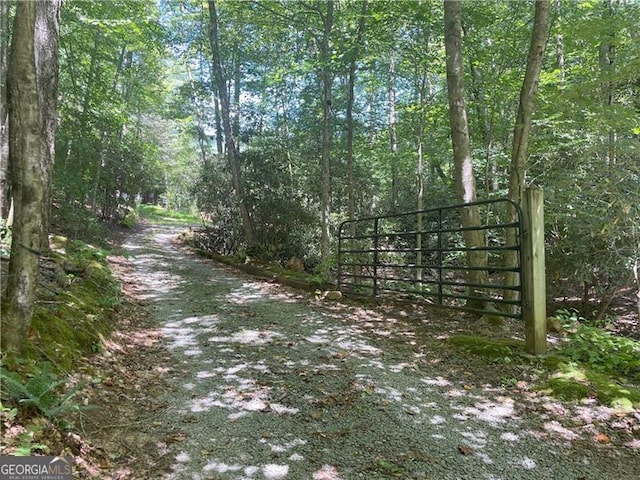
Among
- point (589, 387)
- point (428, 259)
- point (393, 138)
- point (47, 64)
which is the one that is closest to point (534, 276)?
point (589, 387)

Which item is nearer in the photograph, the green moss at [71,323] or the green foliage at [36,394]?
the green foliage at [36,394]

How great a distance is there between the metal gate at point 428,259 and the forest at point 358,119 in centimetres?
69

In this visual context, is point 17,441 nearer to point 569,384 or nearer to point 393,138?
point 569,384

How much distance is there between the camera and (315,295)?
311 inches

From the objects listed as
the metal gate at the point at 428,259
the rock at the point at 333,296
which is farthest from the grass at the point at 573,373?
the rock at the point at 333,296

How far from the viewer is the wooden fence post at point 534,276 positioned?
4.09m

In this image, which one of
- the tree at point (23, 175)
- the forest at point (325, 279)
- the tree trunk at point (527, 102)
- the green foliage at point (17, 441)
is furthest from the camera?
the tree trunk at point (527, 102)

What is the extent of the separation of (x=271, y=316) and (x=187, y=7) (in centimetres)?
1559

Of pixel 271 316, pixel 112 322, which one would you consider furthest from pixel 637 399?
pixel 112 322

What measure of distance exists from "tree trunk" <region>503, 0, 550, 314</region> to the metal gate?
0.82 feet

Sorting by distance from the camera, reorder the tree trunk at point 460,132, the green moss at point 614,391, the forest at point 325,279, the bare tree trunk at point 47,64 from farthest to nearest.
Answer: the tree trunk at point 460,132 → the bare tree trunk at point 47,64 → the green moss at point 614,391 → the forest at point 325,279

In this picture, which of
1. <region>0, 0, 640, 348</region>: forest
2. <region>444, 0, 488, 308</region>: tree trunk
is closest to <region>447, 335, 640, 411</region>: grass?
<region>444, 0, 488, 308</region>: tree trunk

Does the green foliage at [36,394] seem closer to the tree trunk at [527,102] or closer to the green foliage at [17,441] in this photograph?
the green foliage at [17,441]

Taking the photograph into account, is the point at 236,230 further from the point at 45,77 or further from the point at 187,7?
the point at 187,7
